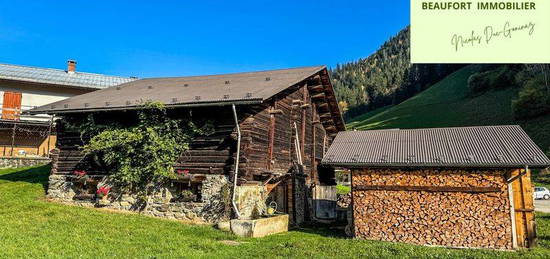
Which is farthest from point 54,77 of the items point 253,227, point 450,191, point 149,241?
point 450,191

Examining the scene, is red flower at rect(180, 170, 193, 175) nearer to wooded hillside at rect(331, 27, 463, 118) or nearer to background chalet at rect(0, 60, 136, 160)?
background chalet at rect(0, 60, 136, 160)

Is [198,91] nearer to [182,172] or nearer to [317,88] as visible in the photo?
[182,172]

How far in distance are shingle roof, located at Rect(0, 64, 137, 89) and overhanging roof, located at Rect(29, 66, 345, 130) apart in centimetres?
1025

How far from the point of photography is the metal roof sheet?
13.9 metres

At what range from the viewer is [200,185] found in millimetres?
14172

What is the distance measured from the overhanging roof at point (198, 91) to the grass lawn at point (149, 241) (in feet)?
14.7

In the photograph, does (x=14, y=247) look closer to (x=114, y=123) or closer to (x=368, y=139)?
(x=114, y=123)

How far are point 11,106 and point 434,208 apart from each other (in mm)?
28808

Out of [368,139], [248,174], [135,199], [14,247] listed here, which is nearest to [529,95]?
[368,139]

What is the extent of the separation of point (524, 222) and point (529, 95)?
4391 centimetres

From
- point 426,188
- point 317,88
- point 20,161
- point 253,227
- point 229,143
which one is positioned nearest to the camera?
point 426,188

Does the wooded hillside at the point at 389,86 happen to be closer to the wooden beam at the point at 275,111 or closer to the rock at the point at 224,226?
the wooden beam at the point at 275,111

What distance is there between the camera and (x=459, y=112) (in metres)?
62.1

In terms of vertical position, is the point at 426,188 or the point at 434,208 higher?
the point at 426,188
